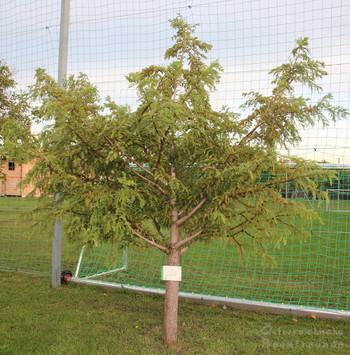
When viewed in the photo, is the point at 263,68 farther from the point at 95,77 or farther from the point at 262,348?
the point at 262,348

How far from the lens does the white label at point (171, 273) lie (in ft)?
10.5

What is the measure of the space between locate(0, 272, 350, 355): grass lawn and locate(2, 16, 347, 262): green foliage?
1.02 meters

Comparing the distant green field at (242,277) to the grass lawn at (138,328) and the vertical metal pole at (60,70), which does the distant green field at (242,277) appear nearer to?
the vertical metal pole at (60,70)

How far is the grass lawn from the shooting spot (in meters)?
3.30

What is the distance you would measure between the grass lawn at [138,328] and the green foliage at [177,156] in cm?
102

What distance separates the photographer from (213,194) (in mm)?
3180

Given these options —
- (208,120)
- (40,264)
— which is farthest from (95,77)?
(40,264)

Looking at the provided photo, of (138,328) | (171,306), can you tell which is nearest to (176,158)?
(171,306)

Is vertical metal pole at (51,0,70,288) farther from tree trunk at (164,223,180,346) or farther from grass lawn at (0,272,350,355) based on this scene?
tree trunk at (164,223,180,346)

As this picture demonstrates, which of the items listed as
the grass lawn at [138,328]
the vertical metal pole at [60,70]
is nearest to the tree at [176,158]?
the grass lawn at [138,328]

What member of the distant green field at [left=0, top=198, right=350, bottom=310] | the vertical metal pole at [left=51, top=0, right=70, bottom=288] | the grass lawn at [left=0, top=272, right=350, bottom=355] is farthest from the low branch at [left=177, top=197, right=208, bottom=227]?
the vertical metal pole at [left=51, top=0, right=70, bottom=288]

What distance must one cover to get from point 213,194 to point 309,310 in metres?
2.22

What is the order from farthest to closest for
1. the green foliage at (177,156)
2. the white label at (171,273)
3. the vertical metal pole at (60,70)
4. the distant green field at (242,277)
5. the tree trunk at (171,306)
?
the vertical metal pole at (60,70) < the distant green field at (242,277) < the tree trunk at (171,306) < the white label at (171,273) < the green foliage at (177,156)

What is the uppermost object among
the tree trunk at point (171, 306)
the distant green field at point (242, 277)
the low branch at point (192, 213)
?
the low branch at point (192, 213)
